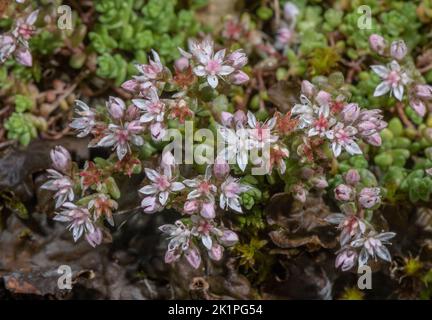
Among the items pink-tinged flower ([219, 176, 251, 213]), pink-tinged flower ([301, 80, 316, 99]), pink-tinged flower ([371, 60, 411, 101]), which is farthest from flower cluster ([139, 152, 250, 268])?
pink-tinged flower ([371, 60, 411, 101])

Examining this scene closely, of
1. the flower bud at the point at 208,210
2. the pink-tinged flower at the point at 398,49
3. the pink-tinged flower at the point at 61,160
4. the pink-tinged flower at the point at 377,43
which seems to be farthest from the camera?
the pink-tinged flower at the point at 377,43

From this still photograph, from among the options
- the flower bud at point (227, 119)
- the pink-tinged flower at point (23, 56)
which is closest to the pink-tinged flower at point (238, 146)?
the flower bud at point (227, 119)

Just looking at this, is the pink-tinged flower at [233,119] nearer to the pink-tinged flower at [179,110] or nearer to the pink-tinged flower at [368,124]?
the pink-tinged flower at [179,110]

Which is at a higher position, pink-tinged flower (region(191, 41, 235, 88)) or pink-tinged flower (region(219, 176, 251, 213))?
pink-tinged flower (region(191, 41, 235, 88))

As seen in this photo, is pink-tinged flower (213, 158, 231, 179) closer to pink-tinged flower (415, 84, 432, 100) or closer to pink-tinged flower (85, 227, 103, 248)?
pink-tinged flower (85, 227, 103, 248)

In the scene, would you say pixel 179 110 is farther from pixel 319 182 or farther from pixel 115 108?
pixel 319 182

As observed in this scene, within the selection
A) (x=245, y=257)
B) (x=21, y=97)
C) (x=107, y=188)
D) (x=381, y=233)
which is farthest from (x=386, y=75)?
A: (x=21, y=97)

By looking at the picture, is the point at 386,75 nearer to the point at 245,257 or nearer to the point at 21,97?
the point at 245,257
